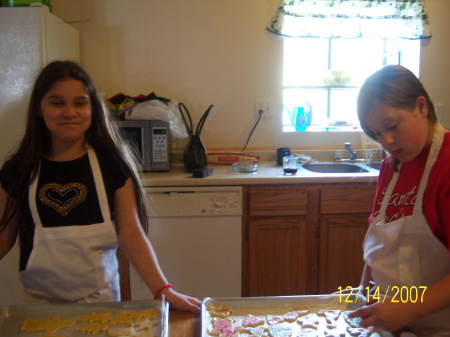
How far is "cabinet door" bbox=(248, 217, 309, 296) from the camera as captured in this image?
2.13 meters

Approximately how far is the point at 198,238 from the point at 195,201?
Answer: 0.19 metres

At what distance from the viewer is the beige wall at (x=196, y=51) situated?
8.41 feet

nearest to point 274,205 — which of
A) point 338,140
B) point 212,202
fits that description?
point 212,202

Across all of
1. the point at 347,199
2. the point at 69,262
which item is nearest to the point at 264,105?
the point at 347,199

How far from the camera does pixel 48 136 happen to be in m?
1.08

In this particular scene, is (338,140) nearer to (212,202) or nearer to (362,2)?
(362,2)

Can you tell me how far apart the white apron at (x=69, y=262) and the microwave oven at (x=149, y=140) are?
4.17ft

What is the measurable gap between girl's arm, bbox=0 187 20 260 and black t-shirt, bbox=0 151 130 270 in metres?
0.02

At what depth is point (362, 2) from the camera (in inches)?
102

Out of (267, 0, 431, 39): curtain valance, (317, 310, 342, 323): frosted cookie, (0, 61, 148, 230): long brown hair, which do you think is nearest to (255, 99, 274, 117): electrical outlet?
(267, 0, 431, 39): curtain valance

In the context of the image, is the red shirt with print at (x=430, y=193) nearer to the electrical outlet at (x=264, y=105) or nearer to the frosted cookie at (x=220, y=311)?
the frosted cookie at (x=220, y=311)

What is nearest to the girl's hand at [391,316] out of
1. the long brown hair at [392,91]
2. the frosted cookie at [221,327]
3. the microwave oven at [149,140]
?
the frosted cookie at [221,327]

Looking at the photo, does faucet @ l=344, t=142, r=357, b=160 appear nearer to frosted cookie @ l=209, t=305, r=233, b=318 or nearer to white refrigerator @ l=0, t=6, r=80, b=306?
white refrigerator @ l=0, t=6, r=80, b=306

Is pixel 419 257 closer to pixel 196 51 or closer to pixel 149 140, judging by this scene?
pixel 149 140
